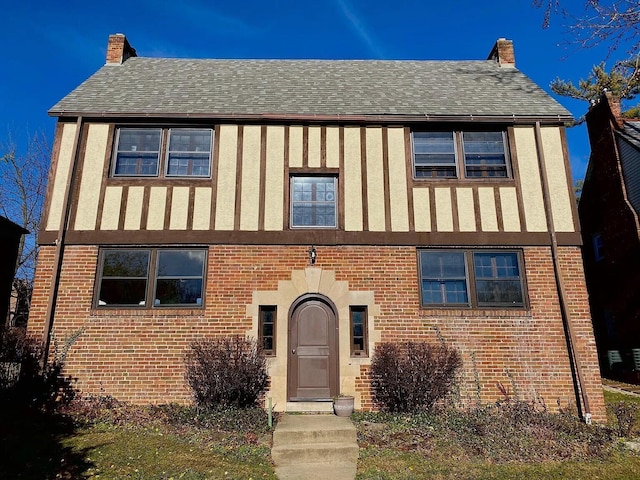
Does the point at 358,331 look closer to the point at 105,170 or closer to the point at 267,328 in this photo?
the point at 267,328

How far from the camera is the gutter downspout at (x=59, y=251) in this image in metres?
8.53

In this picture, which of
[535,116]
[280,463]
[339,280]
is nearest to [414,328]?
[339,280]

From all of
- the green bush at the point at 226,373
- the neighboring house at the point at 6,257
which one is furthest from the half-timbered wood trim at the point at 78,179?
the green bush at the point at 226,373

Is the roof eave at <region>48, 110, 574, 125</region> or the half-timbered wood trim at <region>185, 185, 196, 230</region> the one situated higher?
the roof eave at <region>48, 110, 574, 125</region>

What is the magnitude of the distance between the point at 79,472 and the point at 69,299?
15.0 feet

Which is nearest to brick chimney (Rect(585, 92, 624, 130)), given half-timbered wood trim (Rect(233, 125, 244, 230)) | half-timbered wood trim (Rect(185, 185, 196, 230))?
half-timbered wood trim (Rect(233, 125, 244, 230))

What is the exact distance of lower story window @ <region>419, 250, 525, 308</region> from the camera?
9125 mm

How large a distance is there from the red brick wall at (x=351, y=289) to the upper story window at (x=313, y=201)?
0.68 metres

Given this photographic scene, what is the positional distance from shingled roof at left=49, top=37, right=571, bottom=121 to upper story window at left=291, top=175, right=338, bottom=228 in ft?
5.28

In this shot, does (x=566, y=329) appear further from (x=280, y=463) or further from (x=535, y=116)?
(x=280, y=463)

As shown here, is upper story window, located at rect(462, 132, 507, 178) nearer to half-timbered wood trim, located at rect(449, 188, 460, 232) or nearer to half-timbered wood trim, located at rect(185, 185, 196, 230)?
half-timbered wood trim, located at rect(449, 188, 460, 232)

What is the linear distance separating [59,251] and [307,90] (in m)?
7.10

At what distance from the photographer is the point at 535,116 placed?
9914 mm

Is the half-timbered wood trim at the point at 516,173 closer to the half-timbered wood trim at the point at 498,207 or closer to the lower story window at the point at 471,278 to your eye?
the half-timbered wood trim at the point at 498,207
